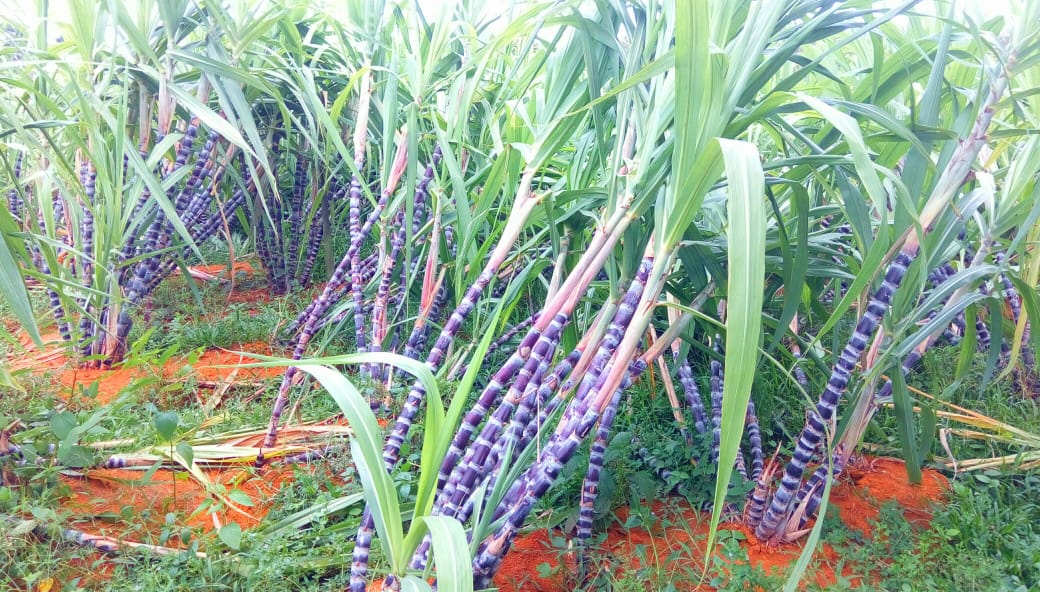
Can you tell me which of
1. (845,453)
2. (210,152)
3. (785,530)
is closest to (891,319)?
(845,453)

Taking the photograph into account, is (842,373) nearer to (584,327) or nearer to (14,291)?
(584,327)

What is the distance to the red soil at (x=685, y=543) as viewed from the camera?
1.30 metres

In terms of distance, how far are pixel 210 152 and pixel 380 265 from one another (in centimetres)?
79

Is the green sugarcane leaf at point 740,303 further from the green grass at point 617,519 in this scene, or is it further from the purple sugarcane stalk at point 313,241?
the purple sugarcane stalk at point 313,241

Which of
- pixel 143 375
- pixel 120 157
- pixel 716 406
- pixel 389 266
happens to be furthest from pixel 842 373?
pixel 143 375

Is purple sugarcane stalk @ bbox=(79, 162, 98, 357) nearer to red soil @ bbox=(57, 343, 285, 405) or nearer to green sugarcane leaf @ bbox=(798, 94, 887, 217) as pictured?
red soil @ bbox=(57, 343, 285, 405)

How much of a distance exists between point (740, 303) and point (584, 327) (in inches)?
35.4

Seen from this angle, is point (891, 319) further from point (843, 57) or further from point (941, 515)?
point (843, 57)

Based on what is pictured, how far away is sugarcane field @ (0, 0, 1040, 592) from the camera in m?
1.00

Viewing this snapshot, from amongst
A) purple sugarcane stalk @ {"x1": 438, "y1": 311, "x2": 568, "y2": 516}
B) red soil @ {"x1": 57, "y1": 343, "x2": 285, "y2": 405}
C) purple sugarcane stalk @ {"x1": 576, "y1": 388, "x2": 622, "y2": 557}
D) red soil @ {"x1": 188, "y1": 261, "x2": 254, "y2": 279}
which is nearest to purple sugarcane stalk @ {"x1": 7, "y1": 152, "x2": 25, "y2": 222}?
red soil @ {"x1": 188, "y1": 261, "x2": 254, "y2": 279}

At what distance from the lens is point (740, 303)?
67 cm

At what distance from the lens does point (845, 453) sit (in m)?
1.32

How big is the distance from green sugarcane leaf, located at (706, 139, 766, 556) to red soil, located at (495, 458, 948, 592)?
697 millimetres

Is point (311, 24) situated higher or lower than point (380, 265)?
higher
